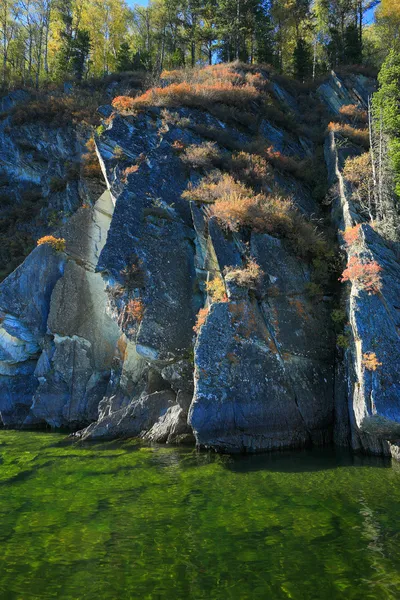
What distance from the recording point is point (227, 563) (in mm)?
6492

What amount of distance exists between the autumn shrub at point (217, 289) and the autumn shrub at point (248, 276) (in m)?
0.51

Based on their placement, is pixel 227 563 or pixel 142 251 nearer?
pixel 227 563

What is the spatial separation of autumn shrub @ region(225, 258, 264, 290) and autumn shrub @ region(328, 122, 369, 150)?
1449cm

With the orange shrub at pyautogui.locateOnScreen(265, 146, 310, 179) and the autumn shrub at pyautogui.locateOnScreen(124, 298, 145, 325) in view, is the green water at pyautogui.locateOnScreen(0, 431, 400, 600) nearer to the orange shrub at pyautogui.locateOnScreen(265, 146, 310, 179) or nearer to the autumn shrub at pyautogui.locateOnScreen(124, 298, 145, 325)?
the autumn shrub at pyautogui.locateOnScreen(124, 298, 145, 325)

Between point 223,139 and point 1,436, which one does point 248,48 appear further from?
point 1,436

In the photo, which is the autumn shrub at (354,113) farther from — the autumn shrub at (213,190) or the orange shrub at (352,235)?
the orange shrub at (352,235)

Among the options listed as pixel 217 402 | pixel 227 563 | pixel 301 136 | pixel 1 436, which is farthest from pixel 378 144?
pixel 1 436

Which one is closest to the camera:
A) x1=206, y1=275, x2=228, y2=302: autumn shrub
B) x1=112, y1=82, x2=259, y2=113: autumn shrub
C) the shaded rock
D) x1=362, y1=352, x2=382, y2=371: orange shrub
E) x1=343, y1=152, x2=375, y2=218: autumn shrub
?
x1=362, y1=352, x2=382, y2=371: orange shrub

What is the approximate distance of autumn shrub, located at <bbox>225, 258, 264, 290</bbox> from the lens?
15.6 meters

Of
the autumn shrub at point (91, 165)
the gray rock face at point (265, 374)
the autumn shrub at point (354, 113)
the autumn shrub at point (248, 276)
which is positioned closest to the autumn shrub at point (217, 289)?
the autumn shrub at point (248, 276)

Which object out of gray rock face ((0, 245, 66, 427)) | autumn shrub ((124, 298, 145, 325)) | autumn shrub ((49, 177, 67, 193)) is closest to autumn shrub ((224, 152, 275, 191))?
autumn shrub ((124, 298, 145, 325))

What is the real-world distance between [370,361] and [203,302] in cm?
752

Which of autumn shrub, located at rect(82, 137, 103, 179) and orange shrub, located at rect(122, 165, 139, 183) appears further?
autumn shrub, located at rect(82, 137, 103, 179)

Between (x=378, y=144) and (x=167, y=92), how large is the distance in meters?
13.6
